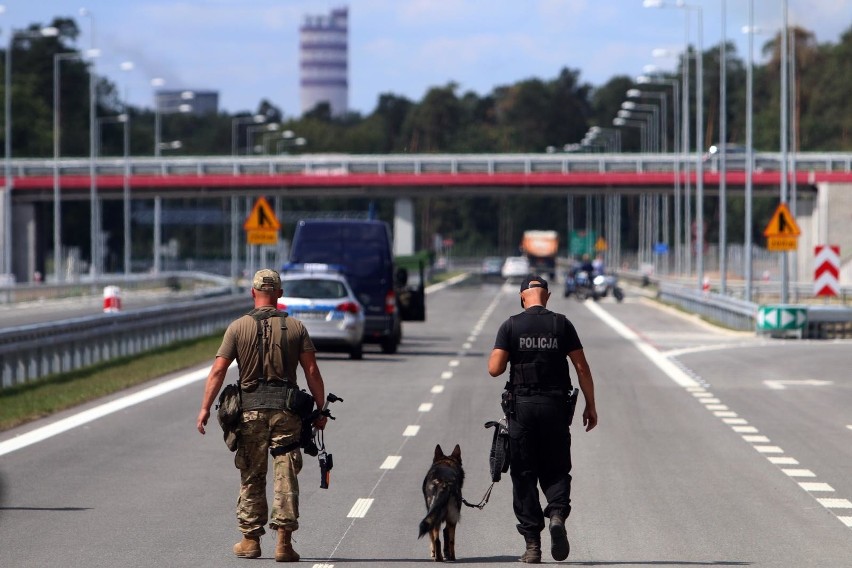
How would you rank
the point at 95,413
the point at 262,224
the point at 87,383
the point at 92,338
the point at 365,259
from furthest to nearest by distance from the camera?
1. the point at 262,224
2. the point at 365,259
3. the point at 92,338
4. the point at 87,383
5. the point at 95,413

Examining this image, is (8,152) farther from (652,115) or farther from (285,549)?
(285,549)

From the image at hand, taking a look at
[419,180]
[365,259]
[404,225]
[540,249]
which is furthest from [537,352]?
[540,249]

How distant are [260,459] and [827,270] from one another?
107 feet

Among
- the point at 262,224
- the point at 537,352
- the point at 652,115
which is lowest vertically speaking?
the point at 537,352

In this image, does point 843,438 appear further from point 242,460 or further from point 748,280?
point 748,280

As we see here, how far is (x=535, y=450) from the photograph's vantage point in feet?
33.6

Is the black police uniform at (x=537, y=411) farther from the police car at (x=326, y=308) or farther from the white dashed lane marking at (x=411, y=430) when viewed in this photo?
the police car at (x=326, y=308)

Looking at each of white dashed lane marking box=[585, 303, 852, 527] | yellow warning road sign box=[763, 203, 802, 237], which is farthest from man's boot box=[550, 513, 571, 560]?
yellow warning road sign box=[763, 203, 802, 237]

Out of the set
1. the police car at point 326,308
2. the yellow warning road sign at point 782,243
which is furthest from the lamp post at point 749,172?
the police car at point 326,308

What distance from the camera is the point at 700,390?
79.0ft

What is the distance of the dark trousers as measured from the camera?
10.2m

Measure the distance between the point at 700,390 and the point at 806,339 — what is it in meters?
16.4

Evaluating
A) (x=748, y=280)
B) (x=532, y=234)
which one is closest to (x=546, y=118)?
(x=532, y=234)

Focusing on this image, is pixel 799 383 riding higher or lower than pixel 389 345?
lower
